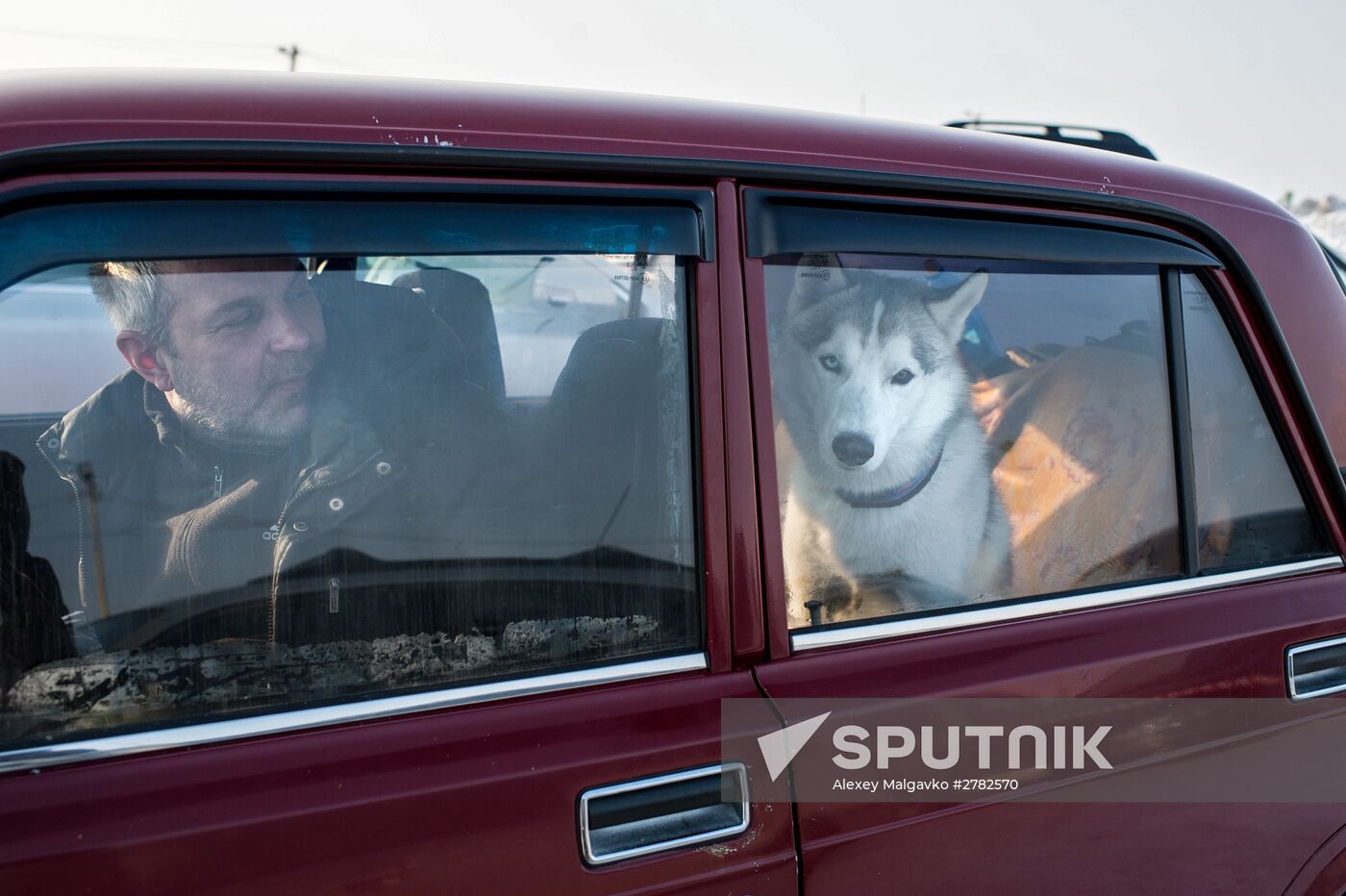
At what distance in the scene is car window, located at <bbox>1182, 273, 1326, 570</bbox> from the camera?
1.91 m

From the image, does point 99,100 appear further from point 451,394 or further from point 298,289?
point 451,394

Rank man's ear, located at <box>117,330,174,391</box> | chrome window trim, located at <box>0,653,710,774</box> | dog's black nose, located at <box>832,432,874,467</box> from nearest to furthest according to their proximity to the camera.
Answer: chrome window trim, located at <box>0,653,710,774</box> → man's ear, located at <box>117,330,174,391</box> → dog's black nose, located at <box>832,432,874,467</box>

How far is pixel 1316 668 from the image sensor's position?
5.83ft

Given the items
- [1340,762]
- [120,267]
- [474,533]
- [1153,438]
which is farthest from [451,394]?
→ [1340,762]

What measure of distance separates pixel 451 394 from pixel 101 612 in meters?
0.57

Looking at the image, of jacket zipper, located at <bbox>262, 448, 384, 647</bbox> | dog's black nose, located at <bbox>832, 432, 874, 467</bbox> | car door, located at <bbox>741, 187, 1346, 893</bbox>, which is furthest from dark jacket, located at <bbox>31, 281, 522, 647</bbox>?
dog's black nose, located at <bbox>832, 432, 874, 467</bbox>

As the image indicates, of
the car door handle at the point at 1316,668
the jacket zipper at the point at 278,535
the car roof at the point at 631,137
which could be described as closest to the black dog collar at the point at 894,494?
the car roof at the point at 631,137

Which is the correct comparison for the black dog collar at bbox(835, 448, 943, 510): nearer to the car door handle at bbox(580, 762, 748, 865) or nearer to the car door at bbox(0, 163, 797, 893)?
the car door at bbox(0, 163, 797, 893)

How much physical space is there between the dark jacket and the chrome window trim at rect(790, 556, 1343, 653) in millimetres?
580

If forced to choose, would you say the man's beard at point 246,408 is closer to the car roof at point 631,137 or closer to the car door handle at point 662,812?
the car roof at point 631,137

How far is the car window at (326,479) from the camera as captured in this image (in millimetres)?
1230

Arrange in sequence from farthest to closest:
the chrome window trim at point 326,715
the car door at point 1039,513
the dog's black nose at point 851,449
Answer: the dog's black nose at point 851,449 < the car door at point 1039,513 < the chrome window trim at point 326,715

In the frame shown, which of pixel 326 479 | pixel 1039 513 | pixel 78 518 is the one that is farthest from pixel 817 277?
pixel 78 518

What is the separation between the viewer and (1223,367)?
1925mm
